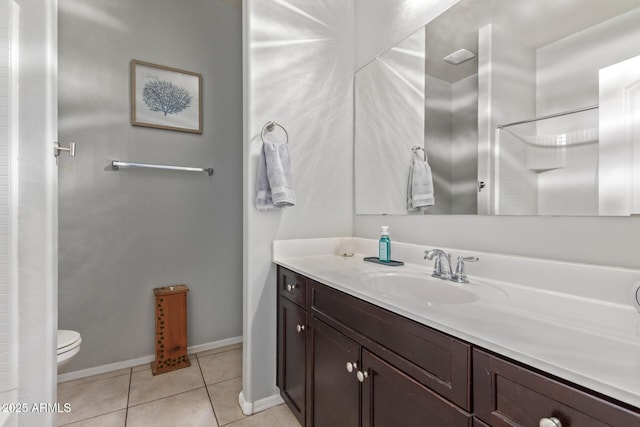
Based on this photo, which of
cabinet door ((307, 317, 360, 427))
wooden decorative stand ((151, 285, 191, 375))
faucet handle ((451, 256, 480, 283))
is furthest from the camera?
wooden decorative stand ((151, 285, 191, 375))

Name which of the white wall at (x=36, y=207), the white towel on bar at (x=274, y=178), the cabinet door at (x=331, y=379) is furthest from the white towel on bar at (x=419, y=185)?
the white wall at (x=36, y=207)

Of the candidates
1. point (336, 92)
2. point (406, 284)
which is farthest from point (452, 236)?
point (336, 92)

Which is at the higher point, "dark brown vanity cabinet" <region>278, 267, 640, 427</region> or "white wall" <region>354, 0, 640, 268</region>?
"white wall" <region>354, 0, 640, 268</region>

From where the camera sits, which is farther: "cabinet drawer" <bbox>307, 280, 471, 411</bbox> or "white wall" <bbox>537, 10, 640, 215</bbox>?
"white wall" <bbox>537, 10, 640, 215</bbox>

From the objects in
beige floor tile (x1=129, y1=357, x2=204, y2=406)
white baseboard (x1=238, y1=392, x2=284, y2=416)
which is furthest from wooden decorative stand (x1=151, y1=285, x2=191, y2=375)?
white baseboard (x1=238, y1=392, x2=284, y2=416)

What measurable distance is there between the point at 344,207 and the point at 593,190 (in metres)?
1.22

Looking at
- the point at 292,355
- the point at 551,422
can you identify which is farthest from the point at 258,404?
the point at 551,422

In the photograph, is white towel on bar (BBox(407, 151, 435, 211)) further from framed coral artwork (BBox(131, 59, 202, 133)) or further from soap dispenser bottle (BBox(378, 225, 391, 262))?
framed coral artwork (BBox(131, 59, 202, 133))

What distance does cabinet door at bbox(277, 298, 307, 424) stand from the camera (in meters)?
1.37

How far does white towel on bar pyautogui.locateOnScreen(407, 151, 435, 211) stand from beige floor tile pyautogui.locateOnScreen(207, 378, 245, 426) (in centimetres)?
145

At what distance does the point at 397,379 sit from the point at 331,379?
1.30 feet

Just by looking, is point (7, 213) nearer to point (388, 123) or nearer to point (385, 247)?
point (385, 247)

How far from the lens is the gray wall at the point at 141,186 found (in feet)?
6.25

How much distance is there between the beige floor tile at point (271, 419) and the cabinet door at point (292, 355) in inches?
4.0
